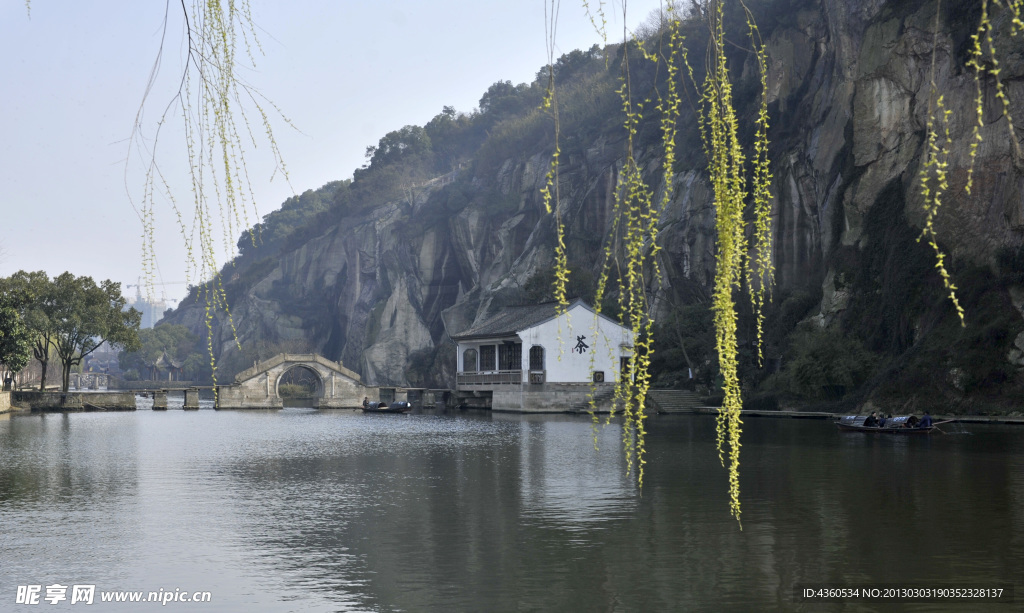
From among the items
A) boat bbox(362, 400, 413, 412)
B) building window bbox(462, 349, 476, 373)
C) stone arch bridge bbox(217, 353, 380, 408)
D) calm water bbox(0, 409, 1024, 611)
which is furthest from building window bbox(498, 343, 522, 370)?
calm water bbox(0, 409, 1024, 611)

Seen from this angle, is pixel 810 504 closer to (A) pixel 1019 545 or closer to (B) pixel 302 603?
(A) pixel 1019 545

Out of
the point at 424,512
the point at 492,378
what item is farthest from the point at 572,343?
the point at 424,512

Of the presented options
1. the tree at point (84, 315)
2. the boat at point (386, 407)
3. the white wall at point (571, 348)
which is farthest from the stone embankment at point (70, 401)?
the white wall at point (571, 348)

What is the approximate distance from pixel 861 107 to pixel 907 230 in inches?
347

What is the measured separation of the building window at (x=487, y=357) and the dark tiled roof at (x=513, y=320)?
4.51 ft

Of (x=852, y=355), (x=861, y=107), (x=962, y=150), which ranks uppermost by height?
(x=861, y=107)

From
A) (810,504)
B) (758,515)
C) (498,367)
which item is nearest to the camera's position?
(758,515)

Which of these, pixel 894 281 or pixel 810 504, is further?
pixel 894 281

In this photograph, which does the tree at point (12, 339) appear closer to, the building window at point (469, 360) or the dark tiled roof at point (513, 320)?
the dark tiled roof at point (513, 320)

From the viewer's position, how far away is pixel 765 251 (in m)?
8.06

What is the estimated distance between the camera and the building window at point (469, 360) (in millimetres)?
71188

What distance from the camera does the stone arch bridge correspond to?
255 feet

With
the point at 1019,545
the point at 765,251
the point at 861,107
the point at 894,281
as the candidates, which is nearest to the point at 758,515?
the point at 1019,545

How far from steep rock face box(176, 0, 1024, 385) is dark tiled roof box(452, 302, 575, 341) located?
34.4 feet
